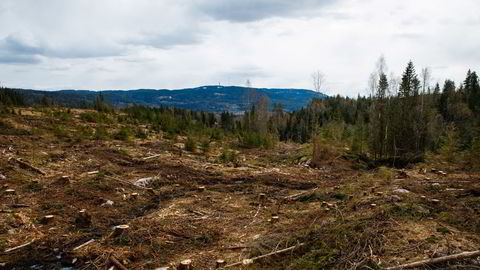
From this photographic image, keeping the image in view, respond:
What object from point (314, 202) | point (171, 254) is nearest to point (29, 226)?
point (171, 254)

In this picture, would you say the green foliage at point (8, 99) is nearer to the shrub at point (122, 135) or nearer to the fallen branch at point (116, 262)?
the shrub at point (122, 135)

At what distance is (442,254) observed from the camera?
4934mm

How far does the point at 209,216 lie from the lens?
8.06 meters

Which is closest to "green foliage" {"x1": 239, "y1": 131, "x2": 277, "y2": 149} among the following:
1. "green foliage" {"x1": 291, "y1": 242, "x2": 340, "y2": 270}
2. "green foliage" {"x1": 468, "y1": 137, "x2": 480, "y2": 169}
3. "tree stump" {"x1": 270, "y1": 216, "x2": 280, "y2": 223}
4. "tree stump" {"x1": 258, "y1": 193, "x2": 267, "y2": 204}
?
"green foliage" {"x1": 468, "y1": 137, "x2": 480, "y2": 169}

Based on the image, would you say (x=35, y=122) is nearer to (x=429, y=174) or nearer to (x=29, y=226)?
(x=29, y=226)

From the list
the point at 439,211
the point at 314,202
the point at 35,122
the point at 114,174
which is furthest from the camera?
the point at 35,122

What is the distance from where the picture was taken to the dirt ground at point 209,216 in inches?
216

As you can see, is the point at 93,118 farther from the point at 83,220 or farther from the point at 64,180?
the point at 83,220

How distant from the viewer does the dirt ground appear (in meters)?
5.50

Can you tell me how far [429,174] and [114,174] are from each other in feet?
34.3

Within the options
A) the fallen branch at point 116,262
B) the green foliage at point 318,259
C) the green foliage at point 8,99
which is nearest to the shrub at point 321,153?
the green foliage at point 318,259

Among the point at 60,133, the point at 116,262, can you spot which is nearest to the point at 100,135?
the point at 60,133

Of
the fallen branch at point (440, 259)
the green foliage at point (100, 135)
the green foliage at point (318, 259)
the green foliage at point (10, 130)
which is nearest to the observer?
the fallen branch at point (440, 259)

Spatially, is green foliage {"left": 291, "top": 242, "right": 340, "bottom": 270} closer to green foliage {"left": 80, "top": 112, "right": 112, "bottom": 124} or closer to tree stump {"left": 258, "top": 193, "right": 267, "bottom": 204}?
tree stump {"left": 258, "top": 193, "right": 267, "bottom": 204}
